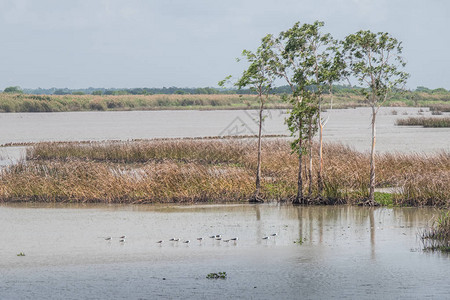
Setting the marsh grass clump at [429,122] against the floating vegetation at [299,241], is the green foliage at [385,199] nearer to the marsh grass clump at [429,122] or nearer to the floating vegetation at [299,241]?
the floating vegetation at [299,241]

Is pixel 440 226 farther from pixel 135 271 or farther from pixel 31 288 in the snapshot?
pixel 31 288

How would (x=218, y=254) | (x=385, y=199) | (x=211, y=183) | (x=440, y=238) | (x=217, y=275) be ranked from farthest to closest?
(x=211, y=183), (x=385, y=199), (x=440, y=238), (x=218, y=254), (x=217, y=275)

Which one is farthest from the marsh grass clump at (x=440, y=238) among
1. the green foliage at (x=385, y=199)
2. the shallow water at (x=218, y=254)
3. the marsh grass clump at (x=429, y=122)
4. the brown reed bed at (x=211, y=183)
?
the marsh grass clump at (x=429, y=122)

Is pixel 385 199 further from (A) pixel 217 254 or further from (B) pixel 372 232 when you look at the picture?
(A) pixel 217 254

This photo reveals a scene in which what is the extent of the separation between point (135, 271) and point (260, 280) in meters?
2.89

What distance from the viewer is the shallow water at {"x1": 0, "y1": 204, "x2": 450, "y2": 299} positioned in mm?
13625

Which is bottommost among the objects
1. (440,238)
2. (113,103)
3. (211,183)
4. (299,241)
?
(299,241)

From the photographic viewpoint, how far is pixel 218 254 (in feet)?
55.7

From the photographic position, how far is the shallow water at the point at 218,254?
13.6 m

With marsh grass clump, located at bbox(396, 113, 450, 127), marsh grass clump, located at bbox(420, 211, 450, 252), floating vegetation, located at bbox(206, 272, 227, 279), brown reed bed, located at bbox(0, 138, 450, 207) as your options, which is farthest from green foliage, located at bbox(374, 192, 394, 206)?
marsh grass clump, located at bbox(396, 113, 450, 127)

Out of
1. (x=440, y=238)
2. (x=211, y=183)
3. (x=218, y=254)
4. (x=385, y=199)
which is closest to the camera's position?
(x=218, y=254)

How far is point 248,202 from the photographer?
25.3 m

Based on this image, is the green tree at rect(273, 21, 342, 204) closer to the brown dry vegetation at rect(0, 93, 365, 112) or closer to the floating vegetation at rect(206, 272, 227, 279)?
the floating vegetation at rect(206, 272, 227, 279)

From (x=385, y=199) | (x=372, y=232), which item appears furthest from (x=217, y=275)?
(x=385, y=199)
